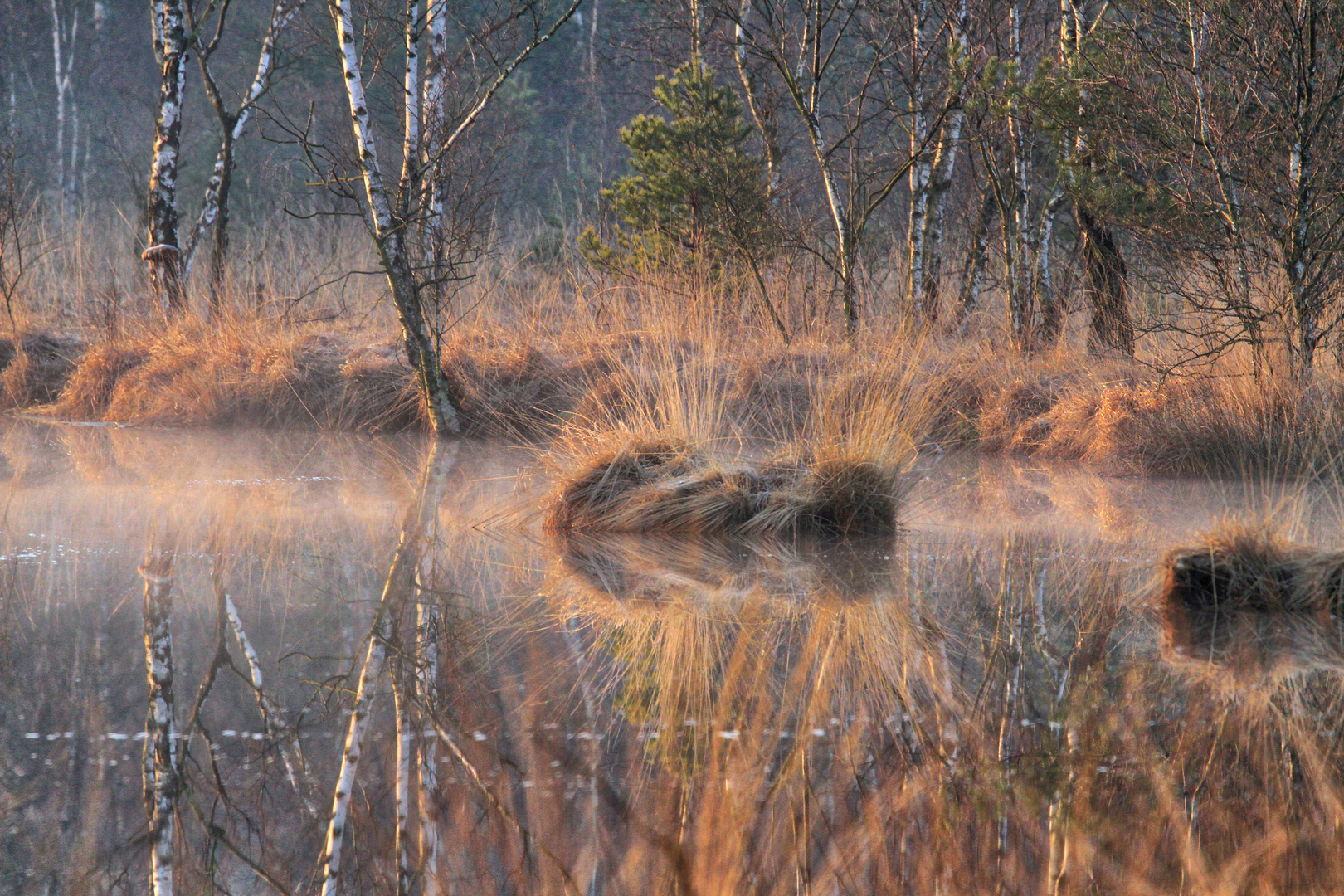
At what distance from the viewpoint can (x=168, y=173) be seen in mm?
9867

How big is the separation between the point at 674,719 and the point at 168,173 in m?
9.12

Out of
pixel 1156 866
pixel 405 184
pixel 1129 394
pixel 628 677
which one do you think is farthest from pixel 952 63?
pixel 1156 866

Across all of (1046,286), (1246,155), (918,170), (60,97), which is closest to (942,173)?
(918,170)

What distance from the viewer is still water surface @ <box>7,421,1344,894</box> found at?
1735 mm

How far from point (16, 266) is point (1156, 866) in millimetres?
12630

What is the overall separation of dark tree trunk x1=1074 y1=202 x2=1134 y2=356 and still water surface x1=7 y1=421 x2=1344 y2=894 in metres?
3.93

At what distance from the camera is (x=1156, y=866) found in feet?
5.62

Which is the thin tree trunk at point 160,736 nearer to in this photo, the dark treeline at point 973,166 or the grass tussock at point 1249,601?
the grass tussock at point 1249,601

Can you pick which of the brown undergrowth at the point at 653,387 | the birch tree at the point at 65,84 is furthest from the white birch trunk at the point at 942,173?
the birch tree at the point at 65,84

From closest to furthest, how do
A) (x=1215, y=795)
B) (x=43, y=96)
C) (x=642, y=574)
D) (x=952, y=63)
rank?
(x=1215, y=795)
(x=642, y=574)
(x=952, y=63)
(x=43, y=96)

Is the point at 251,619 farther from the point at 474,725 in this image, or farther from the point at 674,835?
the point at 674,835

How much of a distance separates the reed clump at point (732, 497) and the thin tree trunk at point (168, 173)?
246 inches

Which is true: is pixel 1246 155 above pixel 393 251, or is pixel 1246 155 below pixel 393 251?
above

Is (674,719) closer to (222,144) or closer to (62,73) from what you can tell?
(222,144)
